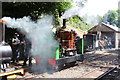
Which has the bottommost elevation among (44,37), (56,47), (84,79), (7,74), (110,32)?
(84,79)

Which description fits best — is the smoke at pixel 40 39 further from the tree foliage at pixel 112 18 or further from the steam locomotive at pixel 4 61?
the tree foliage at pixel 112 18

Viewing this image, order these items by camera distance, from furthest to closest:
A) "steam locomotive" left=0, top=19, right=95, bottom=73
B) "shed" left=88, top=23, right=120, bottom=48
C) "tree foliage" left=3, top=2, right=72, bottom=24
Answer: "shed" left=88, top=23, right=120, bottom=48, "tree foliage" left=3, top=2, right=72, bottom=24, "steam locomotive" left=0, top=19, right=95, bottom=73

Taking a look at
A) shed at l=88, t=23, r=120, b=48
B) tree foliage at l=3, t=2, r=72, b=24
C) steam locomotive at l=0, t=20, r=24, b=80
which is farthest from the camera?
shed at l=88, t=23, r=120, b=48

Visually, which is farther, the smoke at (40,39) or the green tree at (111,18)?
the green tree at (111,18)

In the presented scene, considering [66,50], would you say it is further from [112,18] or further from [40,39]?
[112,18]

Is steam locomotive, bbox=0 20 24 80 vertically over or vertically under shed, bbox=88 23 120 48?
under

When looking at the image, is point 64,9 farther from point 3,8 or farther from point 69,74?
point 69,74

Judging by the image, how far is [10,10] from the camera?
993cm

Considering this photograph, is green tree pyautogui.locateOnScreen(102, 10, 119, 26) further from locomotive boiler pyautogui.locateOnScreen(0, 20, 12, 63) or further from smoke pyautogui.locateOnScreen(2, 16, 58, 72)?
locomotive boiler pyautogui.locateOnScreen(0, 20, 12, 63)

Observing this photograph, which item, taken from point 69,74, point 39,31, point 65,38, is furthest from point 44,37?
point 69,74

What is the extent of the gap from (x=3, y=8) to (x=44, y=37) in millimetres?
3824

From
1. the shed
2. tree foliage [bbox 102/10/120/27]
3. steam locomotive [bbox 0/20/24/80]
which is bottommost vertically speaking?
steam locomotive [bbox 0/20/24/80]

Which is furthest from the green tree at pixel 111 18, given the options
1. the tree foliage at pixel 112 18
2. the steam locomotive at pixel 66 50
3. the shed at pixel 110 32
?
the steam locomotive at pixel 66 50

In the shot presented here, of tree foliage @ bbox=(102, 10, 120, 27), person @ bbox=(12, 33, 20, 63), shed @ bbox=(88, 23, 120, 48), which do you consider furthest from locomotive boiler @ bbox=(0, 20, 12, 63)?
tree foliage @ bbox=(102, 10, 120, 27)
